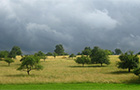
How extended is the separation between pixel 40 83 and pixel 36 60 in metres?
21.6

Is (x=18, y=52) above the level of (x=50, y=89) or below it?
above

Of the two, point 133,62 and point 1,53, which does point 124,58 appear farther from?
point 1,53

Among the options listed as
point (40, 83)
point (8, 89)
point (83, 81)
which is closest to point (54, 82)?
point (40, 83)

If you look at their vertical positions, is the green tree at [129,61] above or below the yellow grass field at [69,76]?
above

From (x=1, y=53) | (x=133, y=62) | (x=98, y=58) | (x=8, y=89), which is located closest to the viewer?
(x=8, y=89)

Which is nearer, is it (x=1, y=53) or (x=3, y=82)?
(x=3, y=82)

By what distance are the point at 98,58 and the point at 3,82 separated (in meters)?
60.2

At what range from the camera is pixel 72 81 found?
1375 inches

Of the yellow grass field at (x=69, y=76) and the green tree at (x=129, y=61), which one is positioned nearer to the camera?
the yellow grass field at (x=69, y=76)

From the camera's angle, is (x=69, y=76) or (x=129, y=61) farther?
(x=129, y=61)

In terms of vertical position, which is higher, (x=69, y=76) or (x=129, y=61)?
(x=129, y=61)

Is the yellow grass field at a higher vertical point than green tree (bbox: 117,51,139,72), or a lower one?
lower

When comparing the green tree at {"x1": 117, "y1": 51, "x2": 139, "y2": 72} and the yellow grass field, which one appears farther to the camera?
the green tree at {"x1": 117, "y1": 51, "x2": 139, "y2": 72}

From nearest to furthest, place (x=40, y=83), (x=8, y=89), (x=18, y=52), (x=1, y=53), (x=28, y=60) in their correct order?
(x=8, y=89) < (x=40, y=83) < (x=28, y=60) < (x=1, y=53) < (x=18, y=52)
